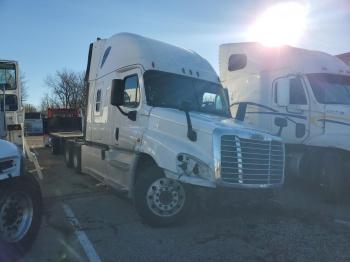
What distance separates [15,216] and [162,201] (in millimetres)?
2253

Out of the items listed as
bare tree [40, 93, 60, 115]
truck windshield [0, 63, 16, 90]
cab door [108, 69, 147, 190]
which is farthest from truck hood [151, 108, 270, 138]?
bare tree [40, 93, 60, 115]

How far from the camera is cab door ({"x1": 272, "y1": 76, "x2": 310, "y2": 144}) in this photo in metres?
9.76

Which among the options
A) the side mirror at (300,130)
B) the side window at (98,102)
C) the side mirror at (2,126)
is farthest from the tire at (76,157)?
the side mirror at (300,130)

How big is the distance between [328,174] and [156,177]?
4.20m

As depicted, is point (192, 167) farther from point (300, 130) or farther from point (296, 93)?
point (296, 93)

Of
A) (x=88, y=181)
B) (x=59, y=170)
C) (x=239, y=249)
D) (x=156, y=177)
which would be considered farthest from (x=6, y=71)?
(x=239, y=249)

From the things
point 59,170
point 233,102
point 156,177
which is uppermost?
point 233,102

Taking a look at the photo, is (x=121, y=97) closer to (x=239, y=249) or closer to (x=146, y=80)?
(x=146, y=80)

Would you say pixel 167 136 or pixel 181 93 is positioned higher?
pixel 181 93

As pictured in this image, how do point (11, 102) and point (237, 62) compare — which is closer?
point (237, 62)

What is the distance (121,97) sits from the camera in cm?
787

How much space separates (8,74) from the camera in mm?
12805

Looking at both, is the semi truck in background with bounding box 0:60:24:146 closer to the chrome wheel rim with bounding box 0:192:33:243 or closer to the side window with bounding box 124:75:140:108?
the side window with bounding box 124:75:140:108

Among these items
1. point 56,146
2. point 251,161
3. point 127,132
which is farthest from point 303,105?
point 56,146
